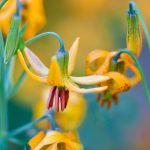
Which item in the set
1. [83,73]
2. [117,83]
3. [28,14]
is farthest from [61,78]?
[83,73]

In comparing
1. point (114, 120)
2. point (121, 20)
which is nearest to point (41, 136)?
point (114, 120)

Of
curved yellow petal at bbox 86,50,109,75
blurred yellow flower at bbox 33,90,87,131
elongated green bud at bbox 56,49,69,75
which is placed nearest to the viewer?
elongated green bud at bbox 56,49,69,75

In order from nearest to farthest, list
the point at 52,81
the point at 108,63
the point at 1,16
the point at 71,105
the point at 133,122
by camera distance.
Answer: the point at 52,81
the point at 108,63
the point at 1,16
the point at 71,105
the point at 133,122

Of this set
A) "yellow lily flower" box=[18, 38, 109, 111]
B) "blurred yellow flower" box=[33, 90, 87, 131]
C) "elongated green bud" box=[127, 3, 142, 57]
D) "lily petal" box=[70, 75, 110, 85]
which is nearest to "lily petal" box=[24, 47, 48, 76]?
"yellow lily flower" box=[18, 38, 109, 111]

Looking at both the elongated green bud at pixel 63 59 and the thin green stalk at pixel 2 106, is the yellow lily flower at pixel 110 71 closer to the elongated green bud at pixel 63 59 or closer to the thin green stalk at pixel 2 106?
the elongated green bud at pixel 63 59

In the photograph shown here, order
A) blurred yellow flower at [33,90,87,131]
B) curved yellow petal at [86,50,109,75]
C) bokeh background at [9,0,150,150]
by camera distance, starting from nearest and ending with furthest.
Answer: curved yellow petal at [86,50,109,75] < blurred yellow flower at [33,90,87,131] < bokeh background at [9,0,150,150]

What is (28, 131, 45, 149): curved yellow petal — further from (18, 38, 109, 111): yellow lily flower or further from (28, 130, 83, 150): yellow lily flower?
(18, 38, 109, 111): yellow lily flower

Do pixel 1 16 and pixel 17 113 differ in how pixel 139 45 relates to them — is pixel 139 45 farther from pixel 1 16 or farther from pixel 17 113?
pixel 17 113
